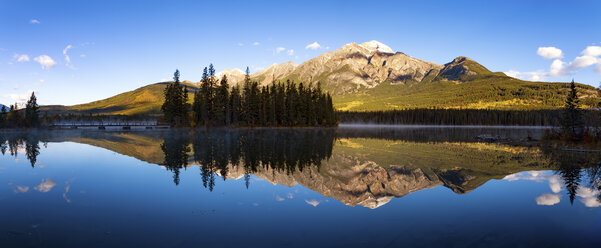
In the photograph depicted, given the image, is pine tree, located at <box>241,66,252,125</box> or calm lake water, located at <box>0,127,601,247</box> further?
pine tree, located at <box>241,66,252,125</box>

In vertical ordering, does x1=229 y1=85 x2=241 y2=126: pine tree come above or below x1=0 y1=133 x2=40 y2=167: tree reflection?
above

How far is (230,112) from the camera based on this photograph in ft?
314

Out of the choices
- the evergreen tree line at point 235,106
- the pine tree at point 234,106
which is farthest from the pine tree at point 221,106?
the pine tree at point 234,106

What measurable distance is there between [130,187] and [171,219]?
5368 millimetres

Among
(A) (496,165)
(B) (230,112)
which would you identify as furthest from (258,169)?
(B) (230,112)

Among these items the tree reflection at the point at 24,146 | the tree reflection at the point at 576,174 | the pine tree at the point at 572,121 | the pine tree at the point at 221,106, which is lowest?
the tree reflection at the point at 576,174

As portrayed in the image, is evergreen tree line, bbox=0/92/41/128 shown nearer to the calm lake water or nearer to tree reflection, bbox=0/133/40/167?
tree reflection, bbox=0/133/40/167

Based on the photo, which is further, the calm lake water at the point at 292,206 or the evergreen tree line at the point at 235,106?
the evergreen tree line at the point at 235,106

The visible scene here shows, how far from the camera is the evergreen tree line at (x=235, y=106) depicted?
3568 inches

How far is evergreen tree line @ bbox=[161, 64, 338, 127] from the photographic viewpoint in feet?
297

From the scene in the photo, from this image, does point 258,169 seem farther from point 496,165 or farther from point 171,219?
point 496,165

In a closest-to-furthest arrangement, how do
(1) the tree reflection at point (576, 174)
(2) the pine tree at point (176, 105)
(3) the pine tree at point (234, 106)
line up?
(1) the tree reflection at point (576, 174), (2) the pine tree at point (176, 105), (3) the pine tree at point (234, 106)

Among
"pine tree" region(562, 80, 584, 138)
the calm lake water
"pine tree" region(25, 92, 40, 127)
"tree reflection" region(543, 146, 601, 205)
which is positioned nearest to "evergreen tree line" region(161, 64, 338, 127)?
"pine tree" region(25, 92, 40, 127)

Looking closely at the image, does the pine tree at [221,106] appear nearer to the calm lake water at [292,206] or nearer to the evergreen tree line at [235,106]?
the evergreen tree line at [235,106]
